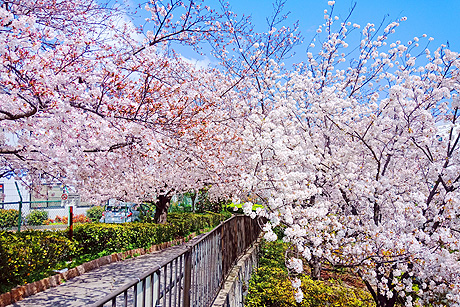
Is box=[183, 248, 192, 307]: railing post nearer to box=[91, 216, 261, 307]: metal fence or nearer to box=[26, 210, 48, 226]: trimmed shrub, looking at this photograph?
box=[91, 216, 261, 307]: metal fence

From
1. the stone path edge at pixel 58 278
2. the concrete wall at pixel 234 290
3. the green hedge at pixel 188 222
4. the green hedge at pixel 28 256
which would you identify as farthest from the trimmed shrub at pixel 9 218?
the concrete wall at pixel 234 290

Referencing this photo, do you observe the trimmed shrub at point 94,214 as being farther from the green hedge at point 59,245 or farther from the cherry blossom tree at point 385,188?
the cherry blossom tree at point 385,188

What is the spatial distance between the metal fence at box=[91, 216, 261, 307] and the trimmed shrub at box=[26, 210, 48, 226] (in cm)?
1514

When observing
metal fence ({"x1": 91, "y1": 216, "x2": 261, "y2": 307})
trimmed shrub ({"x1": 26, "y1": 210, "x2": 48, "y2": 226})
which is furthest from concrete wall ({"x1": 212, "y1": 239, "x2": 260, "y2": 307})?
trimmed shrub ({"x1": 26, "y1": 210, "x2": 48, "y2": 226})

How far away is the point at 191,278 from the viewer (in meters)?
3.80

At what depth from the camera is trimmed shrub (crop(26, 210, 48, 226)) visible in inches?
712

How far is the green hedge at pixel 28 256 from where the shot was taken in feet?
21.1

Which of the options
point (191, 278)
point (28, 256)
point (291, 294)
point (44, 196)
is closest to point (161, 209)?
point (44, 196)

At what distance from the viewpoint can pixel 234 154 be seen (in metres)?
9.81

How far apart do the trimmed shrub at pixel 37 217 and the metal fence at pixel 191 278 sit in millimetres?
15143

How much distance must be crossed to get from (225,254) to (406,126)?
4.05 meters

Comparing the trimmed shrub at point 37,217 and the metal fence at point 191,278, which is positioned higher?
the metal fence at point 191,278

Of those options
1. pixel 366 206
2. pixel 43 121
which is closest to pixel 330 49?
pixel 366 206

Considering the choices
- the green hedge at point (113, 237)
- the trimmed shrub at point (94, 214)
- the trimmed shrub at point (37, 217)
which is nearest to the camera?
the green hedge at point (113, 237)
